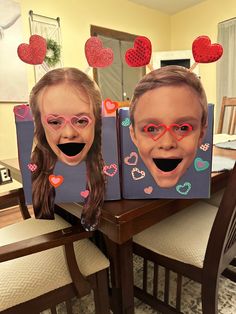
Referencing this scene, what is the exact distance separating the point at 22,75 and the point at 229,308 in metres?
2.72

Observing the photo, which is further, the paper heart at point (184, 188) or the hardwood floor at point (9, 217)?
the hardwood floor at point (9, 217)

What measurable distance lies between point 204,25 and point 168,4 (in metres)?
0.66

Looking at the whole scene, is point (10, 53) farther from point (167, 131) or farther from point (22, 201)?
point (167, 131)

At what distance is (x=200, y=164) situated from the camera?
0.62 m

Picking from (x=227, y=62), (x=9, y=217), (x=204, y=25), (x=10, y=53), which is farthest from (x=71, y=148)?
(x=204, y=25)

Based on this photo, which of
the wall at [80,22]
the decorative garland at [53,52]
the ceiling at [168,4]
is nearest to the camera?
the wall at [80,22]

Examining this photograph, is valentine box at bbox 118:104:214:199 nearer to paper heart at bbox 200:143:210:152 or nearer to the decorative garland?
paper heart at bbox 200:143:210:152

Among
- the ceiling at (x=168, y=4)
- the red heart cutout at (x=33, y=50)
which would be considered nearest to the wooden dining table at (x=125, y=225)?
the red heart cutout at (x=33, y=50)

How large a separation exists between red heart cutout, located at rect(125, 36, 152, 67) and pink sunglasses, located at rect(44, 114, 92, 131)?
0.62 ft

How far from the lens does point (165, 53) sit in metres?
3.76

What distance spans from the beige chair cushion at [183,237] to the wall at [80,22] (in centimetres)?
195

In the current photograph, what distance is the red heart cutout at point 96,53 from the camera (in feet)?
1.93

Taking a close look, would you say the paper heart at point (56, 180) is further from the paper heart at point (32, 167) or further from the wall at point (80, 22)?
the wall at point (80, 22)

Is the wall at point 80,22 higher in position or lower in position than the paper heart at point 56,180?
higher
